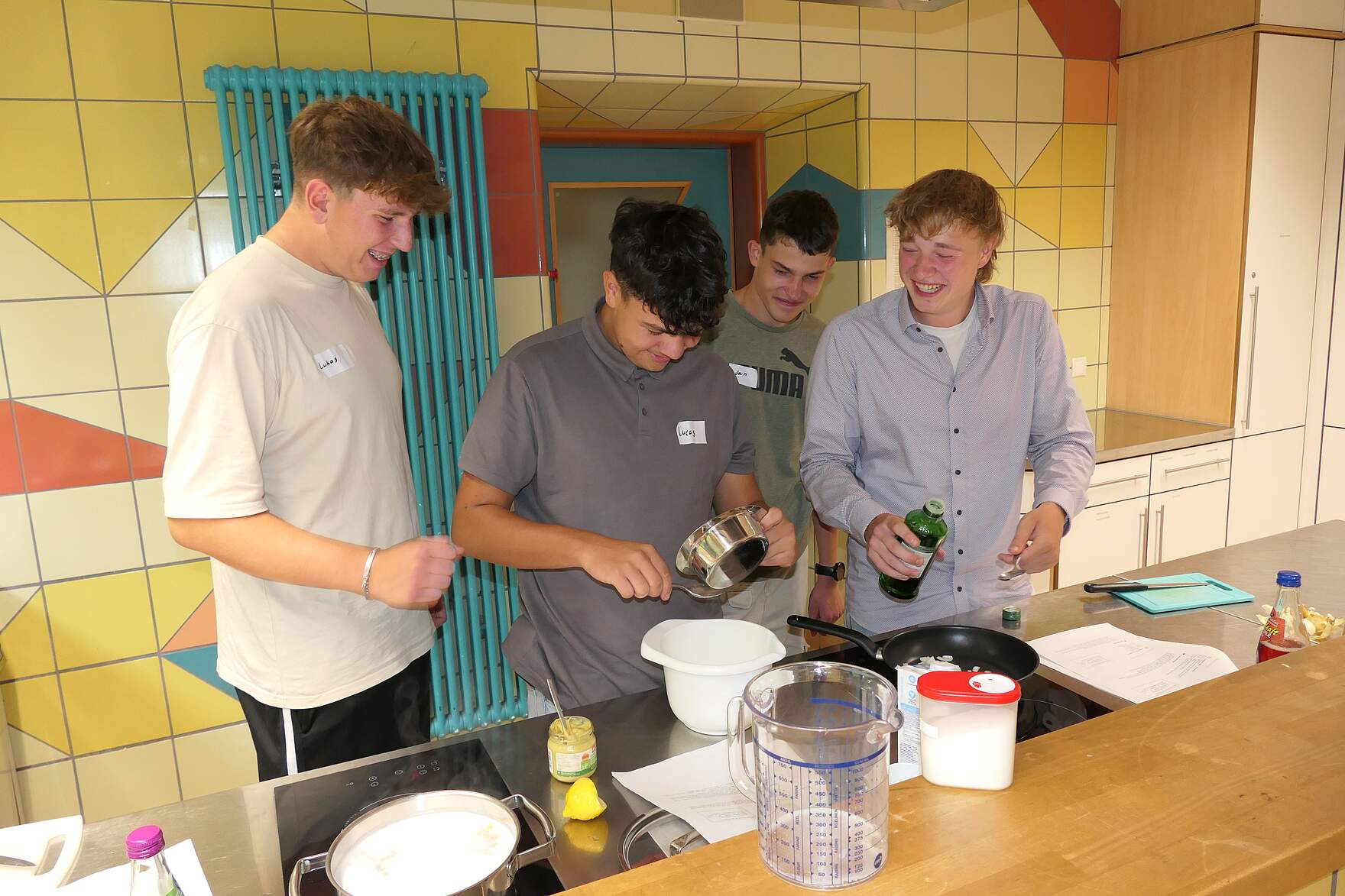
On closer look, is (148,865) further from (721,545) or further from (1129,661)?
(1129,661)

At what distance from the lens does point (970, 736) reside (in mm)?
847

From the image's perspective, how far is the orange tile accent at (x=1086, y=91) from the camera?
3.59m

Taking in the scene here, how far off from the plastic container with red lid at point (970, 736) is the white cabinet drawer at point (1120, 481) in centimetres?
258

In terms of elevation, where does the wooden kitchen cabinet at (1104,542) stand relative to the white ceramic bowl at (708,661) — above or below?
below

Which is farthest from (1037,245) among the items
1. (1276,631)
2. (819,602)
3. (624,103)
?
(1276,631)

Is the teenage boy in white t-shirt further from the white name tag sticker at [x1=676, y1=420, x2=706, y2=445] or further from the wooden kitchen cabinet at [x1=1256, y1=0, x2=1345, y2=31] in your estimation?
the wooden kitchen cabinet at [x1=1256, y1=0, x2=1345, y2=31]

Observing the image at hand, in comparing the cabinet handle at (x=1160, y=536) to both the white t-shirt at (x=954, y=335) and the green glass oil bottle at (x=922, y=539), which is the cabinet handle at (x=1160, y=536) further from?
the green glass oil bottle at (x=922, y=539)

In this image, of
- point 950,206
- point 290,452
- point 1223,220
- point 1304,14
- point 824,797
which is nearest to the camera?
point 824,797

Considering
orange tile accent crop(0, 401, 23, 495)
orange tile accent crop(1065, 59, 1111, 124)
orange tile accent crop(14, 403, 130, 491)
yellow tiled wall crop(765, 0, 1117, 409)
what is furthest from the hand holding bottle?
orange tile accent crop(1065, 59, 1111, 124)

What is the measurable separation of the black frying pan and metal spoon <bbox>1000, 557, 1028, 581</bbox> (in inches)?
14.0

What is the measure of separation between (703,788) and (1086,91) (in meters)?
3.54

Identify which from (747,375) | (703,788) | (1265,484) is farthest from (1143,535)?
(703,788)

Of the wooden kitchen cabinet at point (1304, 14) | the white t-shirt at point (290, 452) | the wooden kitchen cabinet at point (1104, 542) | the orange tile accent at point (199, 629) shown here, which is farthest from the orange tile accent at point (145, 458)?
the wooden kitchen cabinet at point (1304, 14)

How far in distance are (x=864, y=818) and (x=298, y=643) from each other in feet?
3.50
